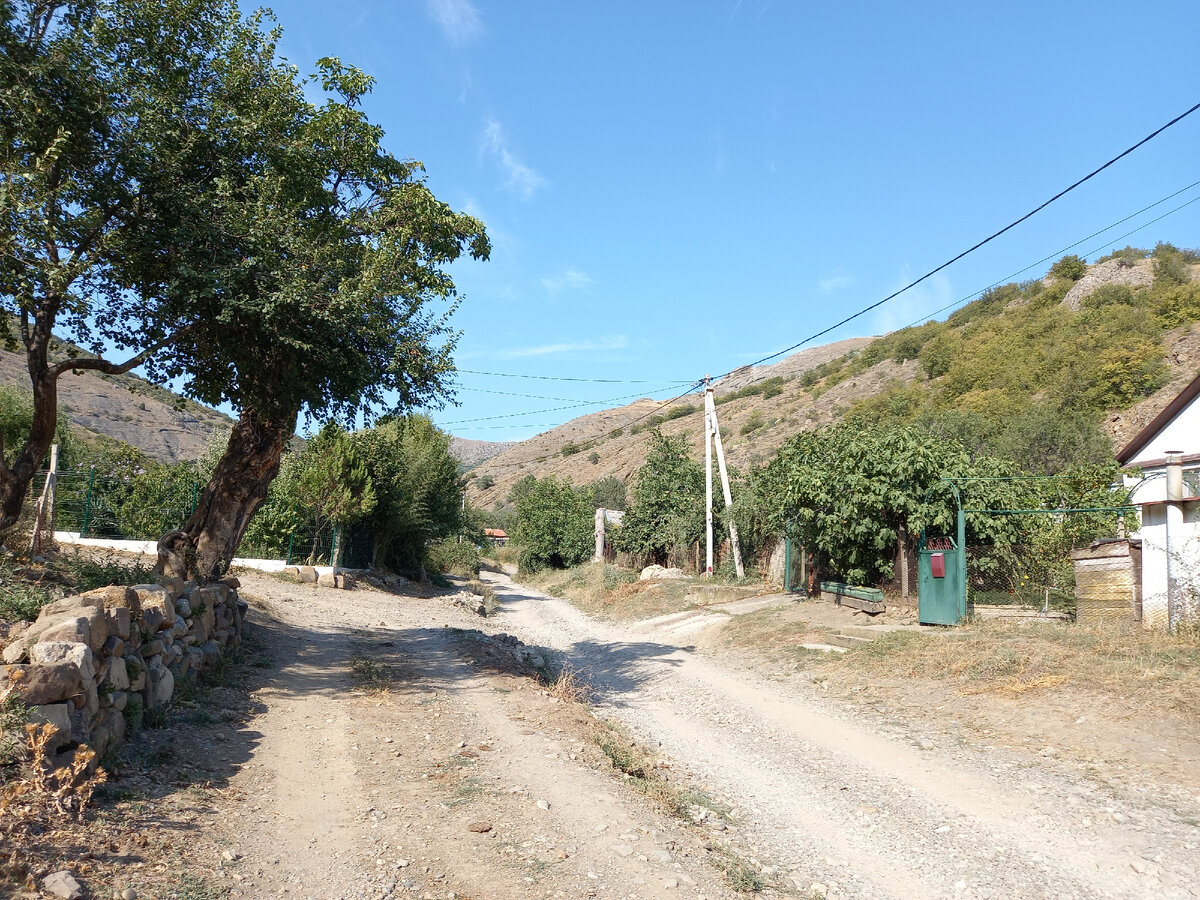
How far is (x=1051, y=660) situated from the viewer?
10203 millimetres

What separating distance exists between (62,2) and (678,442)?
85.3 ft

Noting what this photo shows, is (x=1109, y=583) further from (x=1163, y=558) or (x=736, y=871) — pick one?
(x=736, y=871)

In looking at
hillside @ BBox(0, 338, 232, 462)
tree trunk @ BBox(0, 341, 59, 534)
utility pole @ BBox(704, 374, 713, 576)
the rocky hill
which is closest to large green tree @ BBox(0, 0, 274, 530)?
tree trunk @ BBox(0, 341, 59, 534)

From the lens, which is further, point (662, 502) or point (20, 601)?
point (662, 502)

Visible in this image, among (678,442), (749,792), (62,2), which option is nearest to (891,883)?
(749,792)

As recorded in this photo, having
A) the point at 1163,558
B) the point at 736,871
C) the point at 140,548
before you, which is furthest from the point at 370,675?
the point at 140,548

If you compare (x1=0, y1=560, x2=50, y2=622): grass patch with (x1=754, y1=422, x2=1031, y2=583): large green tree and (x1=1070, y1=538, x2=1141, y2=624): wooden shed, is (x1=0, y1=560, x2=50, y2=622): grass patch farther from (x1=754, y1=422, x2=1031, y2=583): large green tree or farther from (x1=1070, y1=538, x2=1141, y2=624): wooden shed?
(x1=754, y1=422, x2=1031, y2=583): large green tree

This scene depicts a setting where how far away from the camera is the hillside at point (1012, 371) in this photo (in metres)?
38.0

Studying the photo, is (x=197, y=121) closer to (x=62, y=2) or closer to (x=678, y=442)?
(x=62, y=2)

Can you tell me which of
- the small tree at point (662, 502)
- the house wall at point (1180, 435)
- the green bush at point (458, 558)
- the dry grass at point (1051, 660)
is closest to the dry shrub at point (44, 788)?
the dry grass at point (1051, 660)

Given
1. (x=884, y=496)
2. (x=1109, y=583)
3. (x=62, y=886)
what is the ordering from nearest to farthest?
(x=62, y=886)
(x=1109, y=583)
(x=884, y=496)

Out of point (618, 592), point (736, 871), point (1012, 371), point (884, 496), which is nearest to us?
point (736, 871)

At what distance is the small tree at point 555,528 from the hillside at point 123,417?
721 inches

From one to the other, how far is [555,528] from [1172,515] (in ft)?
99.7
